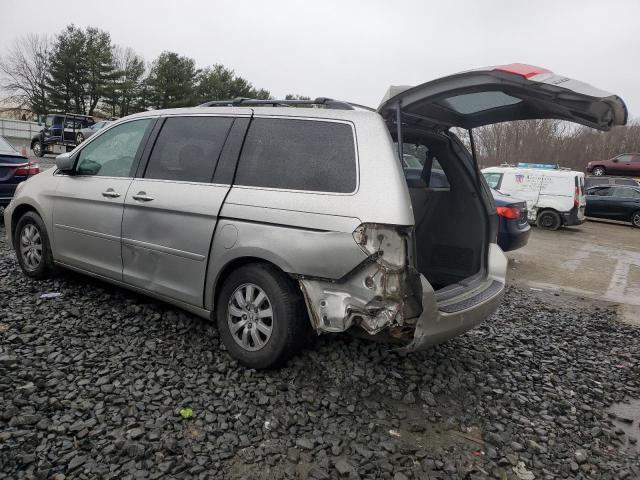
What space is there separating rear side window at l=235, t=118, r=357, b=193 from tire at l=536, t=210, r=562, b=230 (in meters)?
13.7

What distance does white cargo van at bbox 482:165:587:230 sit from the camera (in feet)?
47.5

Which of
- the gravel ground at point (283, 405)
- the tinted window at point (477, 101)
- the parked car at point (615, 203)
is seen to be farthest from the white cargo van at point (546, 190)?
the tinted window at point (477, 101)

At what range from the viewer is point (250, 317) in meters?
3.27

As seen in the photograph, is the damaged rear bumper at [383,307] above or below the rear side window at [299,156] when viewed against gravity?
below

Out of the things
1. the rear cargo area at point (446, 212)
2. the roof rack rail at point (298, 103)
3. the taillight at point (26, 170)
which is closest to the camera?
the roof rack rail at point (298, 103)

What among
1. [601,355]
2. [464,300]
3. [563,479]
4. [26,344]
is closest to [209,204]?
[26,344]

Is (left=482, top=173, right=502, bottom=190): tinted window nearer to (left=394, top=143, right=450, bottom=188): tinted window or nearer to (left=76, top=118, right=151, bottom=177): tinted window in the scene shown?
(left=394, top=143, right=450, bottom=188): tinted window

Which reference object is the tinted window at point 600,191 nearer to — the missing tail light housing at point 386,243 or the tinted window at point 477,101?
the tinted window at point 477,101

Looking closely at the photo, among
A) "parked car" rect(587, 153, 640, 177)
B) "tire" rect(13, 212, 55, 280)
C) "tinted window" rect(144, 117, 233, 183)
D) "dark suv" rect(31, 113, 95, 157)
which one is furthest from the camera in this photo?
"parked car" rect(587, 153, 640, 177)

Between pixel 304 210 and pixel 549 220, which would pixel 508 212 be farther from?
pixel 549 220

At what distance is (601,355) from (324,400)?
9.75 feet

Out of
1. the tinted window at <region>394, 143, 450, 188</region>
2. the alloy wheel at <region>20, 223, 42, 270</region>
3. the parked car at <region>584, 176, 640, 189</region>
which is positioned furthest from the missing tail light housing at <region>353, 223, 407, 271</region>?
the parked car at <region>584, 176, 640, 189</region>

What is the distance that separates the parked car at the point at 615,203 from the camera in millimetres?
17922

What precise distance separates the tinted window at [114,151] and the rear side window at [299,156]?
4.19 ft
